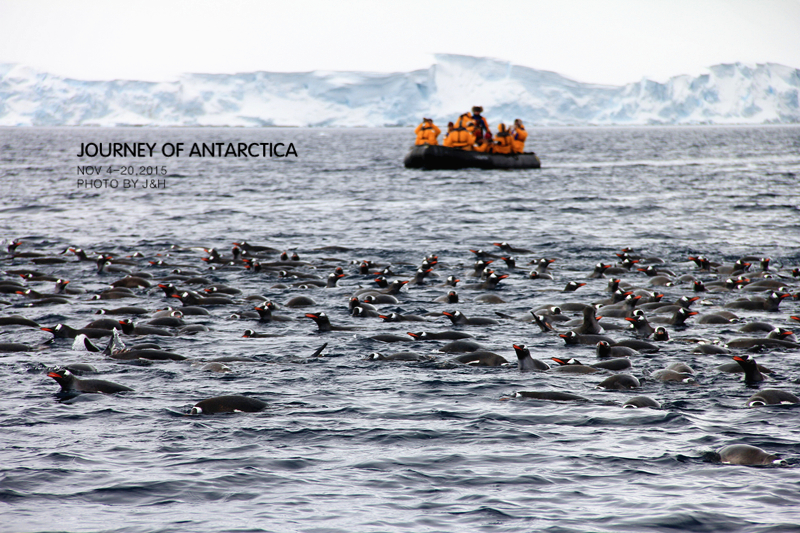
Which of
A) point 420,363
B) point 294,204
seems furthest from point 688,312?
point 294,204

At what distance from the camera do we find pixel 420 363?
11.2 metres

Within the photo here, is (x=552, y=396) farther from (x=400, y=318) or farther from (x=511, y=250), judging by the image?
(x=511, y=250)

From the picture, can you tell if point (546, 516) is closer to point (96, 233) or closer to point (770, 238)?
point (770, 238)

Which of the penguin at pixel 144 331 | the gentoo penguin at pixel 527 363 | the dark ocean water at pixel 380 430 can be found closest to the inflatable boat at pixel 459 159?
the dark ocean water at pixel 380 430

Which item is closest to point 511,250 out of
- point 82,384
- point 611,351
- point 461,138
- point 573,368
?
point 611,351

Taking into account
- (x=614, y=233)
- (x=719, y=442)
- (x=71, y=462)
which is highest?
(x=614, y=233)

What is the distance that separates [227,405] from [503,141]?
4241cm

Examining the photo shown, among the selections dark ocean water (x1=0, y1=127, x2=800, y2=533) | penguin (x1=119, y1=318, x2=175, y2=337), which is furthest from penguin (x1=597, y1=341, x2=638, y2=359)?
penguin (x1=119, y1=318, x2=175, y2=337)

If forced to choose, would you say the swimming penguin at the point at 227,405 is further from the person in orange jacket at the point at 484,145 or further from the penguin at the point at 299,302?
the person in orange jacket at the point at 484,145

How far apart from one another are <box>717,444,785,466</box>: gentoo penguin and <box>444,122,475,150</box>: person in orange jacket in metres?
41.7

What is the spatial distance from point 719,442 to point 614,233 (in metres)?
19.0

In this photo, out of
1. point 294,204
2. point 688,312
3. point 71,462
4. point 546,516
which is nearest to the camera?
point 546,516

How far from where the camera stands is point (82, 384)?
975 centimetres

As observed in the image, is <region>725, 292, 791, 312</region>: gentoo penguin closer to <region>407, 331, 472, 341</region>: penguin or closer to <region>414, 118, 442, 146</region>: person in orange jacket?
<region>407, 331, 472, 341</region>: penguin
